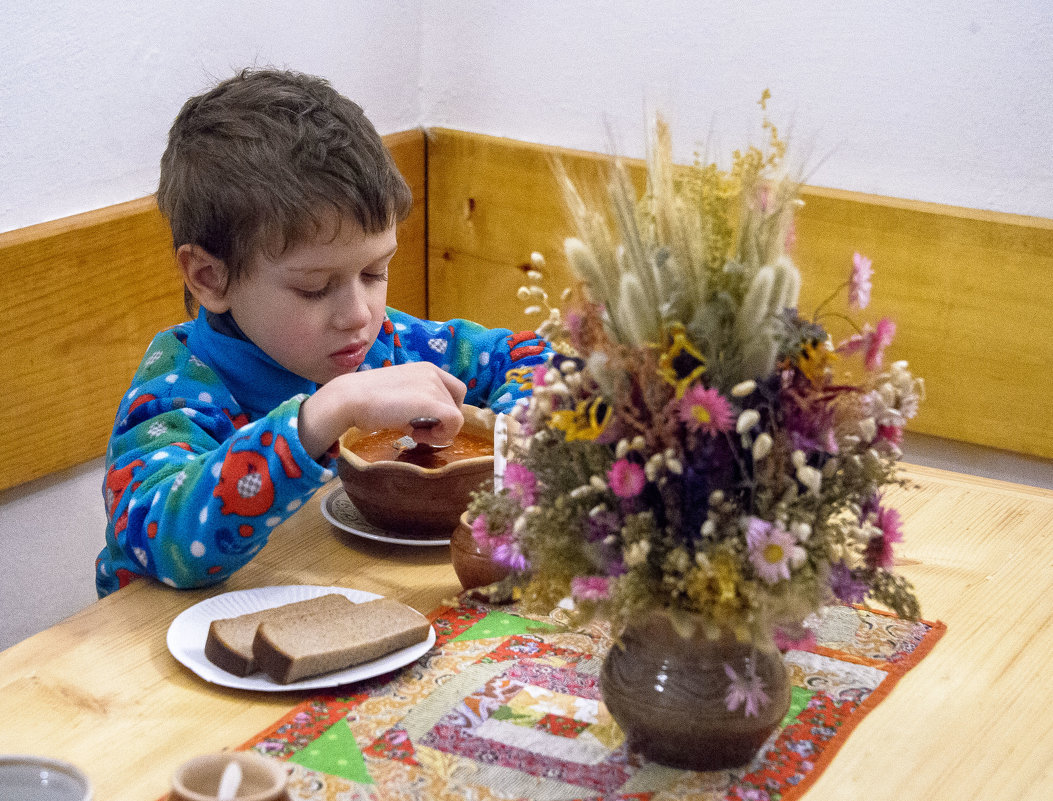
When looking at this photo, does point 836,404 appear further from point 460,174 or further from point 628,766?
point 460,174

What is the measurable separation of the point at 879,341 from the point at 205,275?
0.85m

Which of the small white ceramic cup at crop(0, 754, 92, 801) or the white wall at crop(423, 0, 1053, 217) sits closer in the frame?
the small white ceramic cup at crop(0, 754, 92, 801)

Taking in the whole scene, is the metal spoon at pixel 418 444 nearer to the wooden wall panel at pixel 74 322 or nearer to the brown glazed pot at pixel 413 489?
the brown glazed pot at pixel 413 489

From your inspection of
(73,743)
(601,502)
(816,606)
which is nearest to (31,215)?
(73,743)

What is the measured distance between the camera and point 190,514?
3.51 feet

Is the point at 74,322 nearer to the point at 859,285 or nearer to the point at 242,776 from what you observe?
the point at 242,776

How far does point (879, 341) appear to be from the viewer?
0.75 meters

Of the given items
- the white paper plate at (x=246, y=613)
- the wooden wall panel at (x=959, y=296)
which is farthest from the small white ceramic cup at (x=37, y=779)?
the wooden wall panel at (x=959, y=296)

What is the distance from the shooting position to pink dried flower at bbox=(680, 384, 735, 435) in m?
0.69

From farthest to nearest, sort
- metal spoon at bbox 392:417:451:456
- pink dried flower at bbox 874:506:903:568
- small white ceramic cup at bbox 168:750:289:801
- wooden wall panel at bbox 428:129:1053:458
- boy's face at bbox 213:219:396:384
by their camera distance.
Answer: wooden wall panel at bbox 428:129:1053:458 < boy's face at bbox 213:219:396:384 < metal spoon at bbox 392:417:451:456 < pink dried flower at bbox 874:506:903:568 < small white ceramic cup at bbox 168:750:289:801

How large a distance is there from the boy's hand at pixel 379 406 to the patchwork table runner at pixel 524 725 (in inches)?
8.0

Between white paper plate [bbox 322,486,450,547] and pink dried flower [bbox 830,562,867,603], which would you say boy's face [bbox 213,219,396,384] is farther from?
pink dried flower [bbox 830,562,867,603]

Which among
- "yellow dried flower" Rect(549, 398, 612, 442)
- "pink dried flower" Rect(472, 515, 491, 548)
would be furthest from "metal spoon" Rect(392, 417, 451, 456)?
"yellow dried flower" Rect(549, 398, 612, 442)

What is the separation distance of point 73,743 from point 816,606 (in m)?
0.51
